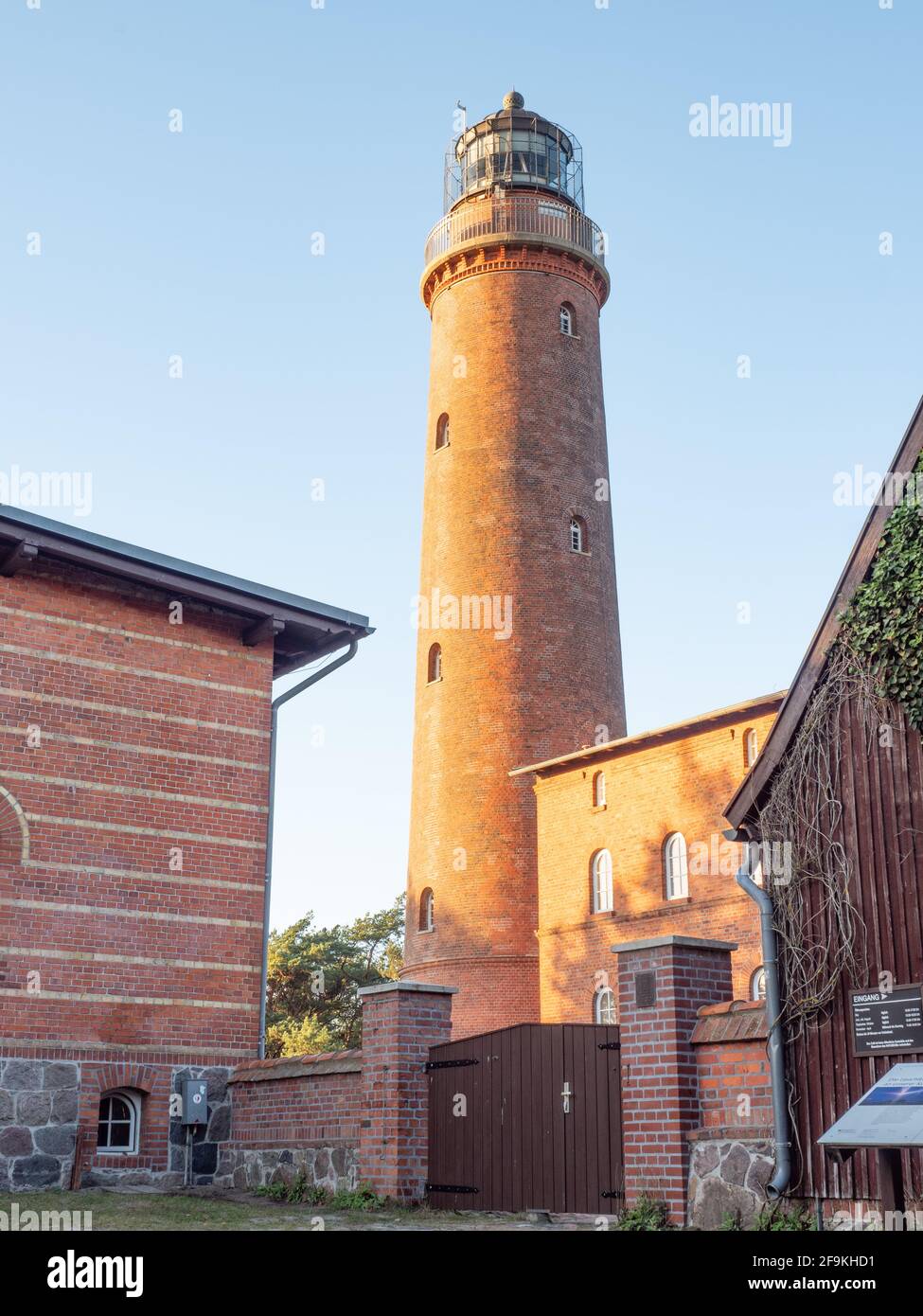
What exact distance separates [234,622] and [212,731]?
148cm

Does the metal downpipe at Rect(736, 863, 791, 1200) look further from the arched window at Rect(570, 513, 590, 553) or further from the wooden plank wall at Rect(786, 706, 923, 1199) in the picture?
the arched window at Rect(570, 513, 590, 553)

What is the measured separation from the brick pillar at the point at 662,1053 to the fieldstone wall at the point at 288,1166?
12.5 ft

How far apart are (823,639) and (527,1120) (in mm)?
4891

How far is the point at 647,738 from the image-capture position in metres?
26.1

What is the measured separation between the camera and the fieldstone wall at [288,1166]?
13.5 metres

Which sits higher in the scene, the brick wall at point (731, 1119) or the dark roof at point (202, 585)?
the dark roof at point (202, 585)

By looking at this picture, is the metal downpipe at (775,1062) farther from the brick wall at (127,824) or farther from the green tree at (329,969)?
the green tree at (329,969)

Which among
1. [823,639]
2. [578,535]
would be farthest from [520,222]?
[823,639]

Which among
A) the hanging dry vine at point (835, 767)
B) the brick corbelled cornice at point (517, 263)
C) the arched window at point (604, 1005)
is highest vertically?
the brick corbelled cornice at point (517, 263)

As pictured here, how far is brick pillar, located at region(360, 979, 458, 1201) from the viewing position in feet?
42.1

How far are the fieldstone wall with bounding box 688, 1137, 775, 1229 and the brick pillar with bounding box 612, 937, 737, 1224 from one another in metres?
0.10

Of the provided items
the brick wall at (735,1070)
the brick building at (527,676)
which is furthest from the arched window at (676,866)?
the brick wall at (735,1070)
